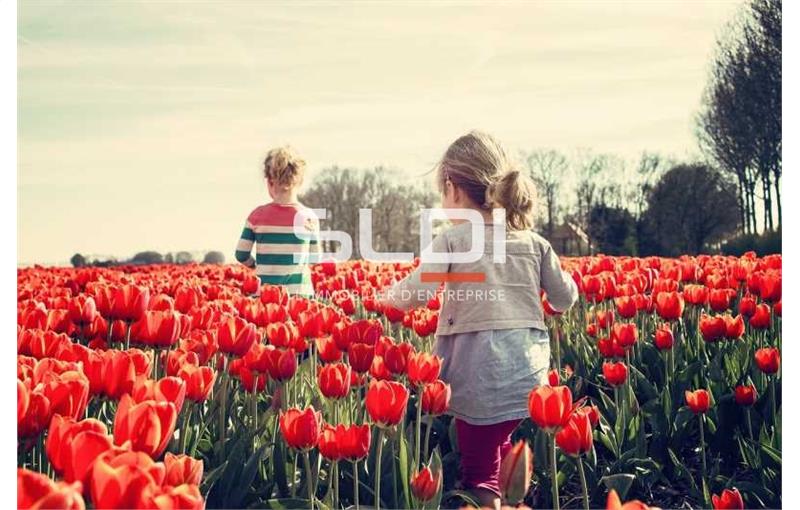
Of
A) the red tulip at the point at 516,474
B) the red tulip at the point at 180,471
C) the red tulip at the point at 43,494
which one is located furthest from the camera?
the red tulip at the point at 516,474

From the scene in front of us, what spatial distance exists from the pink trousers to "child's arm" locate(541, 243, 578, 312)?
0.64m

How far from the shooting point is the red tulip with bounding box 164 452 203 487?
147 centimetres

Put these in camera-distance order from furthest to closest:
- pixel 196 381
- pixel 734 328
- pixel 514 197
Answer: pixel 734 328 < pixel 514 197 < pixel 196 381

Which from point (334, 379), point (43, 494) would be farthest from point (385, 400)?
point (43, 494)

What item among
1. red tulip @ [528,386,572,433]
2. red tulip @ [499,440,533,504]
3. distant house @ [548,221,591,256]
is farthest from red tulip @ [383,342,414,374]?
distant house @ [548,221,591,256]

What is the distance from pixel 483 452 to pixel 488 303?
2.09 feet

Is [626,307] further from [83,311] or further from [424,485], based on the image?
[83,311]

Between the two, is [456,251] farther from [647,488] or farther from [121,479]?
[121,479]

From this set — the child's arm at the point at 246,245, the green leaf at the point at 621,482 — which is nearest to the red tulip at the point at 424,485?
the green leaf at the point at 621,482

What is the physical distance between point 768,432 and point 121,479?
3.26m

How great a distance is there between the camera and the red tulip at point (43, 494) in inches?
38.1

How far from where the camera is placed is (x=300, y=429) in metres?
2.07

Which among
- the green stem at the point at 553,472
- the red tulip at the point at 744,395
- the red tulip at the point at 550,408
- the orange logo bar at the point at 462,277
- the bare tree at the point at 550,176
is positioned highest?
the bare tree at the point at 550,176

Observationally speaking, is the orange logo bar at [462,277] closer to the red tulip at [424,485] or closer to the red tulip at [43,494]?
the red tulip at [424,485]
